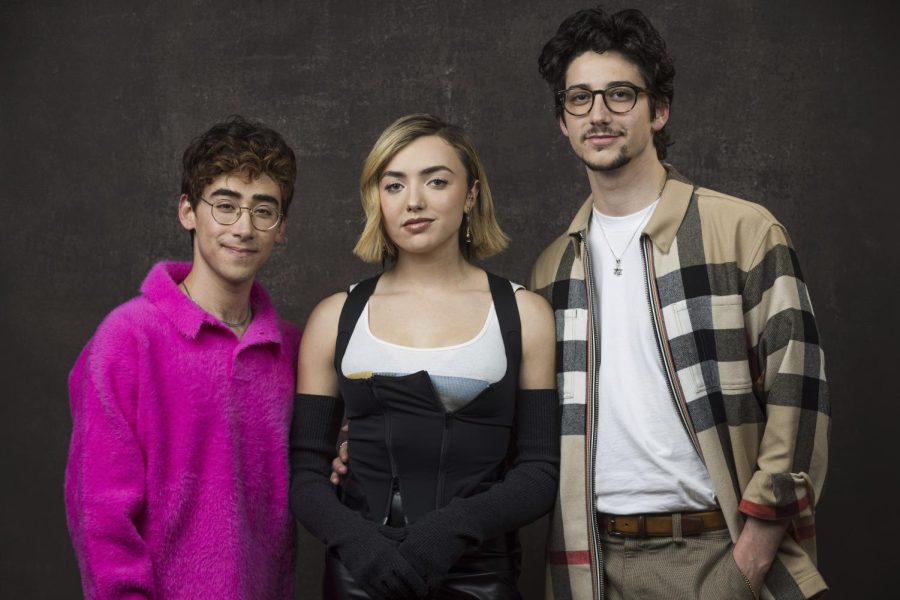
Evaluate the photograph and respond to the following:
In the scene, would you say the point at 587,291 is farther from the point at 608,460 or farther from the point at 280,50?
the point at 280,50

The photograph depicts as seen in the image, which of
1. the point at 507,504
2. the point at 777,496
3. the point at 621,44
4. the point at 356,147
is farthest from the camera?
the point at 356,147

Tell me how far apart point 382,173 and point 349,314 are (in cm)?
39

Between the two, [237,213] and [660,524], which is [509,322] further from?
[237,213]

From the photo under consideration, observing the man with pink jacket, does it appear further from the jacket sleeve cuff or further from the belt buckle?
the jacket sleeve cuff

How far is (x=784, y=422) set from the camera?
92.6 inches

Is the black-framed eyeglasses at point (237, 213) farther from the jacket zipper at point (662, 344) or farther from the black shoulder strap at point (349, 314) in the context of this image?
the jacket zipper at point (662, 344)

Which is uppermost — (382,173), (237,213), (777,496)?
(382,173)

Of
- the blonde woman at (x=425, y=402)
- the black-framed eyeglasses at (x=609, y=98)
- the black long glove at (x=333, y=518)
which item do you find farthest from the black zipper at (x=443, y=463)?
the black-framed eyeglasses at (x=609, y=98)

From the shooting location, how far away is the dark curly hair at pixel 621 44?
8.77ft

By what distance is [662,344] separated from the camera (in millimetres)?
2471

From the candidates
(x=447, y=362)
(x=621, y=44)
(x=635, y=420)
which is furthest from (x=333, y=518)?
(x=621, y=44)

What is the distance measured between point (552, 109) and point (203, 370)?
2029mm

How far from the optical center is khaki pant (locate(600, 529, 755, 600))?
237cm

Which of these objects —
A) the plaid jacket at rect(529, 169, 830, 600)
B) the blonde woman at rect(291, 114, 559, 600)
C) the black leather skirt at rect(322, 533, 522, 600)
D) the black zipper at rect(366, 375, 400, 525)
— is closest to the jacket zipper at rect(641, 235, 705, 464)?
the plaid jacket at rect(529, 169, 830, 600)
